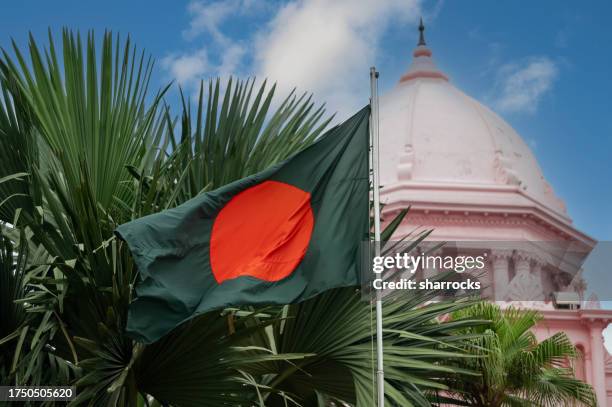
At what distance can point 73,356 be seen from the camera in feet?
27.6

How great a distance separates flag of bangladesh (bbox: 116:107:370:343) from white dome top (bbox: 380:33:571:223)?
30039mm

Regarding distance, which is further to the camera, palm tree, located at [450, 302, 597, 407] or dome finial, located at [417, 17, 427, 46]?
dome finial, located at [417, 17, 427, 46]

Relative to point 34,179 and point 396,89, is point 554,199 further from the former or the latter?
point 34,179

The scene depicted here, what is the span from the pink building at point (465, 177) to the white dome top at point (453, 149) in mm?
36

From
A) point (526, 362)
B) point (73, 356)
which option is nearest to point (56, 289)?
point (73, 356)

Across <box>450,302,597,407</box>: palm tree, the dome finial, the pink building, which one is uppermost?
the dome finial

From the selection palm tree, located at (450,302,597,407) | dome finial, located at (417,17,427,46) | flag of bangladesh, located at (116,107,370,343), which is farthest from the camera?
dome finial, located at (417,17,427,46)

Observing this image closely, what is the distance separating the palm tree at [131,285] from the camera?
809 cm

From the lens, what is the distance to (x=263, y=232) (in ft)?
26.9

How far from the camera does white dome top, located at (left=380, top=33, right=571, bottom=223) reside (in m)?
39.5

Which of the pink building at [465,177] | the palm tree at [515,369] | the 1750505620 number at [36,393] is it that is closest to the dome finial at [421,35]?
the pink building at [465,177]

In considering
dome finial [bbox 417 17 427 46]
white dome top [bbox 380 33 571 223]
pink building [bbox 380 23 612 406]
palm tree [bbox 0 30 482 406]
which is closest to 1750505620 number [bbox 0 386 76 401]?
palm tree [bbox 0 30 482 406]

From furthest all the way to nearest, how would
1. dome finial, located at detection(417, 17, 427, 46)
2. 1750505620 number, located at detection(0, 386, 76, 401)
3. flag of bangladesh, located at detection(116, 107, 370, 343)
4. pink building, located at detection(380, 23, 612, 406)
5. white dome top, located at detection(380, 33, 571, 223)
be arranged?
dome finial, located at detection(417, 17, 427, 46) → white dome top, located at detection(380, 33, 571, 223) → pink building, located at detection(380, 23, 612, 406) → 1750505620 number, located at detection(0, 386, 76, 401) → flag of bangladesh, located at detection(116, 107, 370, 343)

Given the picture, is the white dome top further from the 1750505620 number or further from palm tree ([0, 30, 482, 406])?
the 1750505620 number
